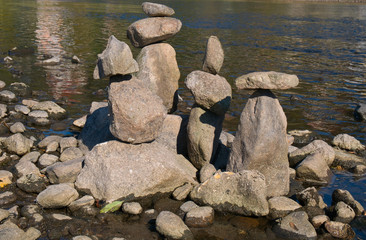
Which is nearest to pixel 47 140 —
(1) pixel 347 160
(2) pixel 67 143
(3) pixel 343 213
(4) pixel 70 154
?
(2) pixel 67 143

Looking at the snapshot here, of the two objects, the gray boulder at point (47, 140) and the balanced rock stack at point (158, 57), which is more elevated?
the balanced rock stack at point (158, 57)

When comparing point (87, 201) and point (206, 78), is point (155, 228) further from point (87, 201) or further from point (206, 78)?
point (206, 78)

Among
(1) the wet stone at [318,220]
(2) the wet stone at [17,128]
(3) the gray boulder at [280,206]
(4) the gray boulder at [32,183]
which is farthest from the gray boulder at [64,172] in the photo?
(1) the wet stone at [318,220]

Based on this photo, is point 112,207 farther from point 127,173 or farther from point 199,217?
point 199,217

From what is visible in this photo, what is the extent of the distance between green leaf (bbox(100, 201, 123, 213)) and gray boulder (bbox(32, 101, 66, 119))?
6.71 metres

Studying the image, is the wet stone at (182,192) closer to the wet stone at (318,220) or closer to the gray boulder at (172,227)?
the gray boulder at (172,227)

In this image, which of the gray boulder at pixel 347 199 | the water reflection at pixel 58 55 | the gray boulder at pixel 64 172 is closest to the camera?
the gray boulder at pixel 347 199

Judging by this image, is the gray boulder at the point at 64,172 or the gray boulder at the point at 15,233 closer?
the gray boulder at the point at 15,233

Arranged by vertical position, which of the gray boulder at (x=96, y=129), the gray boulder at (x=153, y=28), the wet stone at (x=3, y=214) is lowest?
the wet stone at (x=3, y=214)

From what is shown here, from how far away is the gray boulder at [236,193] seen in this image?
29.1 feet

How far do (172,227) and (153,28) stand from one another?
6.11 meters

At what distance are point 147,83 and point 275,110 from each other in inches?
175

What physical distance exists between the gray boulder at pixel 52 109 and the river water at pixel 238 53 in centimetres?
40

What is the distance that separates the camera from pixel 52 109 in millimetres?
15102
